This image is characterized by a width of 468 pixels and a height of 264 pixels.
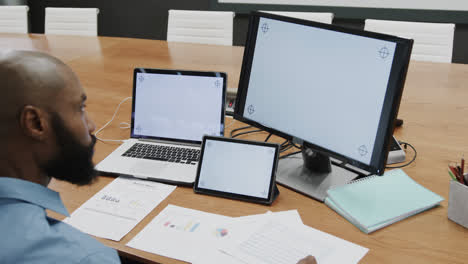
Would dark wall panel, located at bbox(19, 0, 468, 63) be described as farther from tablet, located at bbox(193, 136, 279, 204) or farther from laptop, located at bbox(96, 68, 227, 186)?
tablet, located at bbox(193, 136, 279, 204)

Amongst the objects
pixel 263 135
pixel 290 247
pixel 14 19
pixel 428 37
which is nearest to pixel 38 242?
pixel 290 247

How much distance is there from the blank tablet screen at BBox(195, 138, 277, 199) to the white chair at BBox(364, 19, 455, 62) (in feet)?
4.91

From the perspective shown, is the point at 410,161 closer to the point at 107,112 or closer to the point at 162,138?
the point at 162,138

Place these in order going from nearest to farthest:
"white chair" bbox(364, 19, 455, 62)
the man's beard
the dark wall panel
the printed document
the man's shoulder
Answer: the man's shoulder
the man's beard
the printed document
"white chair" bbox(364, 19, 455, 62)
the dark wall panel

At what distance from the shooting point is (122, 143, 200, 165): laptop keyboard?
4.34 feet

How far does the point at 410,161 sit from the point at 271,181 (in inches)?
18.8

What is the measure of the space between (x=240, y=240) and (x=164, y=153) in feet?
1.55

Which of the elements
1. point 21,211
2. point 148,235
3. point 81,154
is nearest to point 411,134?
point 148,235

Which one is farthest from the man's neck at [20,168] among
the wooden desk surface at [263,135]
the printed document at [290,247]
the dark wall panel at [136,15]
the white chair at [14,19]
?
the dark wall panel at [136,15]

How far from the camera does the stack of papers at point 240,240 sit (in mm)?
943

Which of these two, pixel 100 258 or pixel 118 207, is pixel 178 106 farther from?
pixel 100 258

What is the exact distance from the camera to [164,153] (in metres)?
1.36

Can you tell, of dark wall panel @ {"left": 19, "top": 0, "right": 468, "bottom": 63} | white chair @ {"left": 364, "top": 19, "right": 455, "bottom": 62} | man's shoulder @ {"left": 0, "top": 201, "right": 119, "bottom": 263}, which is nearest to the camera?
man's shoulder @ {"left": 0, "top": 201, "right": 119, "bottom": 263}

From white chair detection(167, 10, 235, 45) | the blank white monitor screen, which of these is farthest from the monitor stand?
white chair detection(167, 10, 235, 45)
